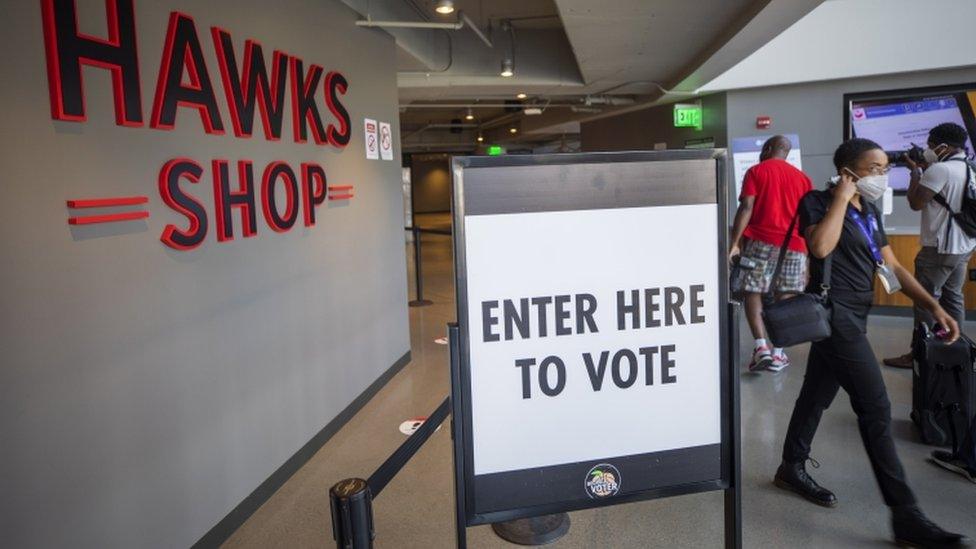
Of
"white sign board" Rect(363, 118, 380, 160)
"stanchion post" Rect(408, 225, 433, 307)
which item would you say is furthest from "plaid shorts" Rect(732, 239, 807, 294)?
"stanchion post" Rect(408, 225, 433, 307)

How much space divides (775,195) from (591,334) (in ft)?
11.7

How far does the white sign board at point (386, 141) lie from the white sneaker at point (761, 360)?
2.98 metres

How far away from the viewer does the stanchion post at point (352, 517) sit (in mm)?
1217

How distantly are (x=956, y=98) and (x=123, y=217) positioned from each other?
691 centimetres

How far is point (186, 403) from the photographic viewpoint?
262cm

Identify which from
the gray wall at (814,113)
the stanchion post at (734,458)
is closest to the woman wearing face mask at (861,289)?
the stanchion post at (734,458)

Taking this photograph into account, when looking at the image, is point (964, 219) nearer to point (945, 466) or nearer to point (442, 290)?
point (945, 466)

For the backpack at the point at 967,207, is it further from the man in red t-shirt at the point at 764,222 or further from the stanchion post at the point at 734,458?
the stanchion post at the point at 734,458

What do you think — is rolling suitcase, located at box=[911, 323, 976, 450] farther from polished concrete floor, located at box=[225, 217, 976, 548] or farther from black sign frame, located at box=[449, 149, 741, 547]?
black sign frame, located at box=[449, 149, 741, 547]

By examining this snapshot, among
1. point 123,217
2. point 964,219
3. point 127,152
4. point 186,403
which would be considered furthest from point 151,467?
point 964,219

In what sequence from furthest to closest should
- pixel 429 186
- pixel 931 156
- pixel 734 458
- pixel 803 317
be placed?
pixel 429 186 < pixel 931 156 < pixel 803 317 < pixel 734 458

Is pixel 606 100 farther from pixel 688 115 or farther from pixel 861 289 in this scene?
pixel 861 289

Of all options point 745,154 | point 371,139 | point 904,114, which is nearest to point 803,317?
point 371,139

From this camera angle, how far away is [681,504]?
9.81 feet
